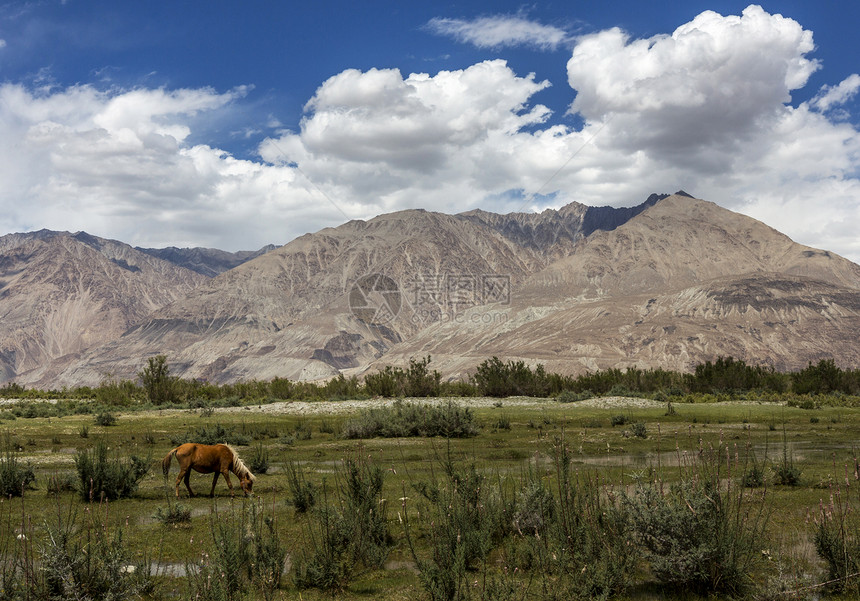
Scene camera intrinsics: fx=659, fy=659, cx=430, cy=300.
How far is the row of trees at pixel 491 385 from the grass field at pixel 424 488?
16694 mm

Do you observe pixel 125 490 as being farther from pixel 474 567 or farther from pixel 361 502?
pixel 474 567

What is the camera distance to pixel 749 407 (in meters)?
47.4

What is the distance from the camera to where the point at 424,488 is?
39.8ft

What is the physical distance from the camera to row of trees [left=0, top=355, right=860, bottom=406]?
63.4 m

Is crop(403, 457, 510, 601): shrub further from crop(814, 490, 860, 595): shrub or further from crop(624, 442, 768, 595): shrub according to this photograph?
crop(814, 490, 860, 595): shrub

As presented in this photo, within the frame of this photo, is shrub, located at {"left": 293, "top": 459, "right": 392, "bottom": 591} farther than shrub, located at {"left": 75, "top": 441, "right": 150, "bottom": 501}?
No

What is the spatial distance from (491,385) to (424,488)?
58.9m

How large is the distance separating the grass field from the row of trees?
54.8 feet

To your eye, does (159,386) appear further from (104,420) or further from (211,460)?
(211,460)

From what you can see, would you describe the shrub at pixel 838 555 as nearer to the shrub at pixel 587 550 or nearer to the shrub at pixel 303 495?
the shrub at pixel 587 550

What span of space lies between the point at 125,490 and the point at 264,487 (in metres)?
3.54

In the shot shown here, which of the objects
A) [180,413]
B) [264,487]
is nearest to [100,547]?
[264,487]

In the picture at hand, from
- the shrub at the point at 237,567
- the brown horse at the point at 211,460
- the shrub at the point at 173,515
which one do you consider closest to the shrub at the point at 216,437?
the brown horse at the point at 211,460

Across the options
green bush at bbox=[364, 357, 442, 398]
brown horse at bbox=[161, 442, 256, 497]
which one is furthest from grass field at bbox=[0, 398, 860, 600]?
green bush at bbox=[364, 357, 442, 398]
